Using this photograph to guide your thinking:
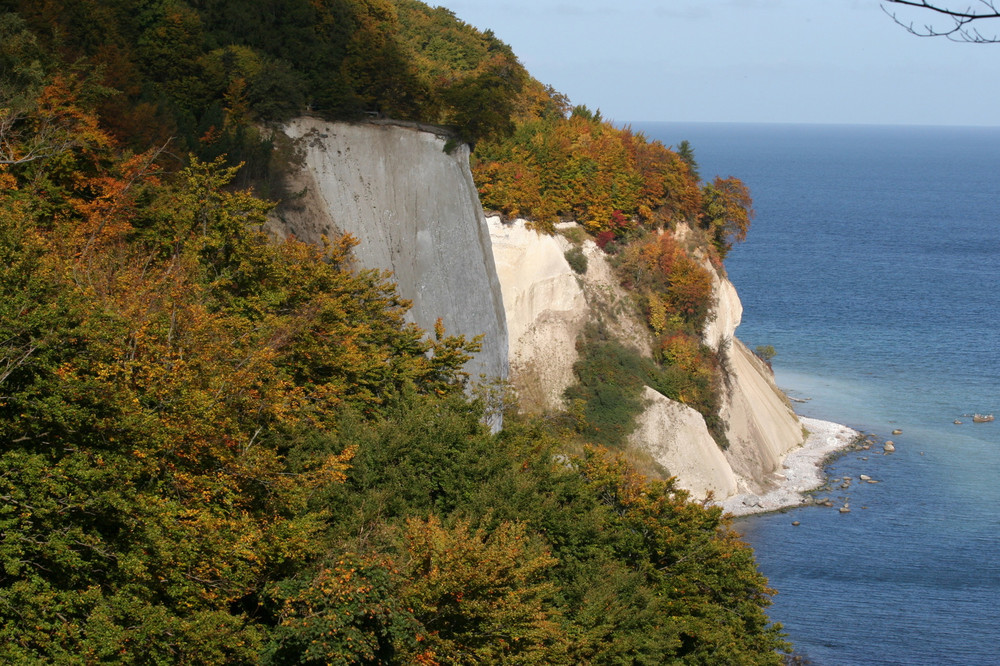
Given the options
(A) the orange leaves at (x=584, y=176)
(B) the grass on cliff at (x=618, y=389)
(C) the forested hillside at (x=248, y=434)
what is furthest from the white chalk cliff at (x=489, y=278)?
(C) the forested hillside at (x=248, y=434)

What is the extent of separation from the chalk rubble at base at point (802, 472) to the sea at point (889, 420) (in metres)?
0.78

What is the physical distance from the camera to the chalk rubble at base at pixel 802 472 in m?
43.5

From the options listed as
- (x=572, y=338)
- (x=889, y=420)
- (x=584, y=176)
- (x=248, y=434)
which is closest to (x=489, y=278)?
(x=572, y=338)

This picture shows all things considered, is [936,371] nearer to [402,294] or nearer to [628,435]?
[628,435]

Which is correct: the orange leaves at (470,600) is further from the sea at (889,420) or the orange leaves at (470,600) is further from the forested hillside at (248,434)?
the sea at (889,420)

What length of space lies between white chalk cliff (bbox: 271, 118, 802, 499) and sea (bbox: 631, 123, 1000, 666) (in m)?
3.91

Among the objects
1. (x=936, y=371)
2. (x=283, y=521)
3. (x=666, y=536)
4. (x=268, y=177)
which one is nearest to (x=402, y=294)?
(x=268, y=177)

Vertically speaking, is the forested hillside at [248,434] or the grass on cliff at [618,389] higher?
the forested hillside at [248,434]

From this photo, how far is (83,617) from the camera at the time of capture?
11891 millimetres

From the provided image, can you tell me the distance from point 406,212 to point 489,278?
4225mm

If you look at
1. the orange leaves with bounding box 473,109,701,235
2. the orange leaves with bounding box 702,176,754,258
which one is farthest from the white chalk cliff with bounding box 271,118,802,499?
the orange leaves with bounding box 702,176,754,258

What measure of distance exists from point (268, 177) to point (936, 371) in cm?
4980

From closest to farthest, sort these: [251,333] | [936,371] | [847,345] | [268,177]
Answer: [251,333] → [268,177] → [936,371] → [847,345]

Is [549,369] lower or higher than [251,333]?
lower
